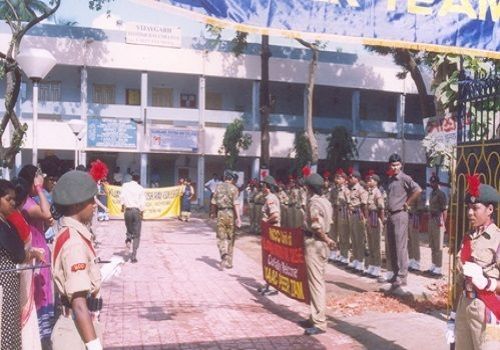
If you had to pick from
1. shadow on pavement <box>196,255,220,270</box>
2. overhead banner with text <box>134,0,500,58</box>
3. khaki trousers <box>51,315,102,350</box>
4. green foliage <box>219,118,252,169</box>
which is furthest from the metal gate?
green foliage <box>219,118,252,169</box>

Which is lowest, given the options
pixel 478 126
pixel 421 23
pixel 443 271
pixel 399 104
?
pixel 443 271

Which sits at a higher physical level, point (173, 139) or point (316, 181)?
point (173, 139)

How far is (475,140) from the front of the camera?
600 cm

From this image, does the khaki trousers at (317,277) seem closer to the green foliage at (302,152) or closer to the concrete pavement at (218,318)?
the concrete pavement at (218,318)

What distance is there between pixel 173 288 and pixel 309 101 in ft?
45.3

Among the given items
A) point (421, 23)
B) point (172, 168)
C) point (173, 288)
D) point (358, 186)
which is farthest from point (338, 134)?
point (421, 23)

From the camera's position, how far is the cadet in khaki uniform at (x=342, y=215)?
1229 cm

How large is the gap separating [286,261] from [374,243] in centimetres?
355

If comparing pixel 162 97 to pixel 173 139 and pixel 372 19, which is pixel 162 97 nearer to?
pixel 173 139

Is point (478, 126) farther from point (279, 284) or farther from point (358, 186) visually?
point (358, 186)

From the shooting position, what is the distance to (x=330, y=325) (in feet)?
23.5

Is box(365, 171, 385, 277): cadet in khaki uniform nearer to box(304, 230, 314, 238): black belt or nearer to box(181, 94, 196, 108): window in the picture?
box(304, 230, 314, 238): black belt

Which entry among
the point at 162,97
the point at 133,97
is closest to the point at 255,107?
the point at 162,97

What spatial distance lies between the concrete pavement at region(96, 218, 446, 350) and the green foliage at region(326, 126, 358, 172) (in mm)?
16905
